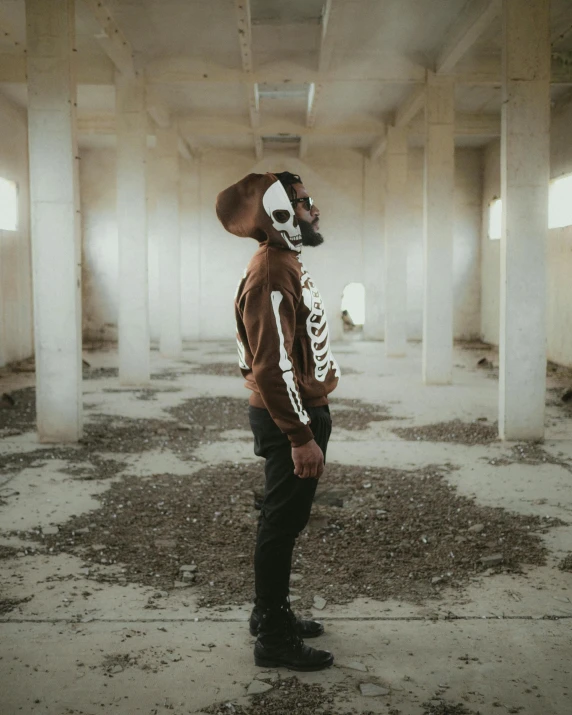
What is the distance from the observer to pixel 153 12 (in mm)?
9398

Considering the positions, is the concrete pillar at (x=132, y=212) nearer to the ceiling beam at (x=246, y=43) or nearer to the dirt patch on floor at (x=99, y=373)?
the dirt patch on floor at (x=99, y=373)

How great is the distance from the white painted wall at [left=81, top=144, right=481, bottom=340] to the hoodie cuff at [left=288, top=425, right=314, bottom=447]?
1646cm

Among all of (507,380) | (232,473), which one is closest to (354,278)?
(507,380)

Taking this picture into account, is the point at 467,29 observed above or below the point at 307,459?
above

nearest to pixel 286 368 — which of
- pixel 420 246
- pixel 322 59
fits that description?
pixel 322 59

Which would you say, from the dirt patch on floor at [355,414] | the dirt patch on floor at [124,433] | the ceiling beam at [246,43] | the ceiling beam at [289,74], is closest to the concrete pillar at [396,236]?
the ceiling beam at [246,43]

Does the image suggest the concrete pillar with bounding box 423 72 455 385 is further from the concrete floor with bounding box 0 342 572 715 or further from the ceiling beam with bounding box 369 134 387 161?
the concrete floor with bounding box 0 342 572 715

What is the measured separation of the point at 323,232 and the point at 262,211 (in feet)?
53.7

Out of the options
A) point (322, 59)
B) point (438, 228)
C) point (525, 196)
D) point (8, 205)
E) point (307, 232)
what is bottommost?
point (307, 232)

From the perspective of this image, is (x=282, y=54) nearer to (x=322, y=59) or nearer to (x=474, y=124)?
(x=322, y=59)

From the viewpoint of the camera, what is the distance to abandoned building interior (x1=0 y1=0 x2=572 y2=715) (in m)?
3.18

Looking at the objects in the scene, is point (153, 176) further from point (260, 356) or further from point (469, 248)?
point (260, 356)

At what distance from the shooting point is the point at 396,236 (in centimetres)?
1541

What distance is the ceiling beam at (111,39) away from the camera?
8.67 m
